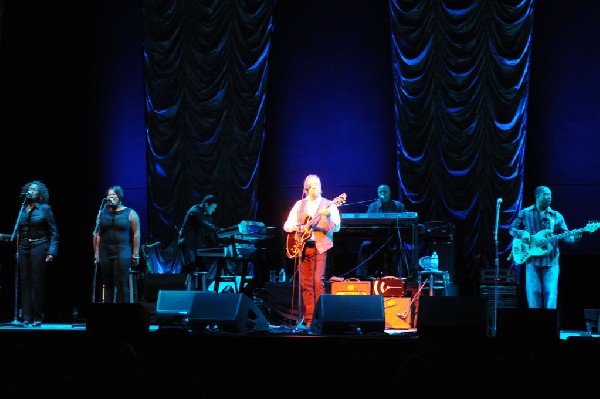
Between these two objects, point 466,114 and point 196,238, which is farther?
point 466,114

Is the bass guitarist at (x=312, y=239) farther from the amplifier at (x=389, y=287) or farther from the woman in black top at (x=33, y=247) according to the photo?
the woman in black top at (x=33, y=247)

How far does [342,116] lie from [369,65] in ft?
3.35

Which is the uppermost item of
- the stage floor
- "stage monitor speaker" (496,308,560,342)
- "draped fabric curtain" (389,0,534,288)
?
"draped fabric curtain" (389,0,534,288)

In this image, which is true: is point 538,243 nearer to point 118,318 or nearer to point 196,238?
point 196,238

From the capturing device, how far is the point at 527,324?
21.7ft

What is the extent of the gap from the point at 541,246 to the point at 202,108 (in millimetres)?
6275

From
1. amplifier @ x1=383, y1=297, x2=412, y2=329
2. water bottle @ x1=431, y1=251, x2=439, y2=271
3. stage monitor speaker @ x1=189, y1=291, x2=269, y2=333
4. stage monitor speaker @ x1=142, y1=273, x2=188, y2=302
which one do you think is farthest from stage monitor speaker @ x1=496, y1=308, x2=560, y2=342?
stage monitor speaker @ x1=142, y1=273, x2=188, y2=302

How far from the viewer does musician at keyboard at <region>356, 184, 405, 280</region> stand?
1146 cm

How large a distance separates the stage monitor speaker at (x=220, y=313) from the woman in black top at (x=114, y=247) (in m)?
2.32

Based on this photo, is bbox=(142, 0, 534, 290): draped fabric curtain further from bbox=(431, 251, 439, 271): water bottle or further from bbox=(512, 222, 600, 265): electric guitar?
bbox=(512, 222, 600, 265): electric guitar

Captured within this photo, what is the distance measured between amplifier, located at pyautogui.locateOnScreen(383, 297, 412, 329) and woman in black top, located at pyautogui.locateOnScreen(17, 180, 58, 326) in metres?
4.59

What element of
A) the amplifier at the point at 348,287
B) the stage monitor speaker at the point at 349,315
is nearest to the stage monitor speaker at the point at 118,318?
the stage monitor speaker at the point at 349,315

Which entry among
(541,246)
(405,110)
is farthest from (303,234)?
(405,110)

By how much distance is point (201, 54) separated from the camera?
522 inches
